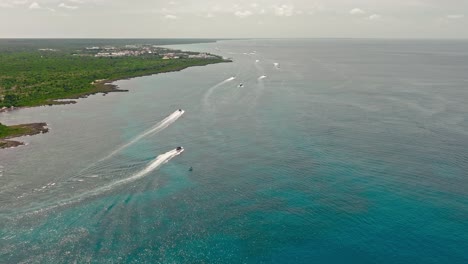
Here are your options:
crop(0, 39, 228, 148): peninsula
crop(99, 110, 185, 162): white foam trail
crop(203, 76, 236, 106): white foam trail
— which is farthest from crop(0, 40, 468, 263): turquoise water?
crop(203, 76, 236, 106): white foam trail

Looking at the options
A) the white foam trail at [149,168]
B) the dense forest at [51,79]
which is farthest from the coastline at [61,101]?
the white foam trail at [149,168]

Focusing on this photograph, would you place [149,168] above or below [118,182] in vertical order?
above

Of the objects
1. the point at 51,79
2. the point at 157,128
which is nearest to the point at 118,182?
the point at 157,128

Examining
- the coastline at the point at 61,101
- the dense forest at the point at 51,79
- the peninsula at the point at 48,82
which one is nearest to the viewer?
the coastline at the point at 61,101

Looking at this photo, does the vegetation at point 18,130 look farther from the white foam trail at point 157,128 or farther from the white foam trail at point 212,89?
the white foam trail at point 212,89

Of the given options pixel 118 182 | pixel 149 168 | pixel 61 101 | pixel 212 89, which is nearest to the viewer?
pixel 118 182

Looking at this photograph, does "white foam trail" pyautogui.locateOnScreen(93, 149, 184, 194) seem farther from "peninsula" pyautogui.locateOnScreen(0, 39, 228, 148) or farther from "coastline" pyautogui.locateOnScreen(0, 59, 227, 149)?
"peninsula" pyautogui.locateOnScreen(0, 39, 228, 148)

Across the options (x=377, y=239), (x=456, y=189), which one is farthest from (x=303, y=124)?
(x=377, y=239)

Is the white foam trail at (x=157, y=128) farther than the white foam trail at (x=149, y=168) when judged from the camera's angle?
Yes

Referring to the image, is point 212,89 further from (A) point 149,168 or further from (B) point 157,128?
(A) point 149,168
